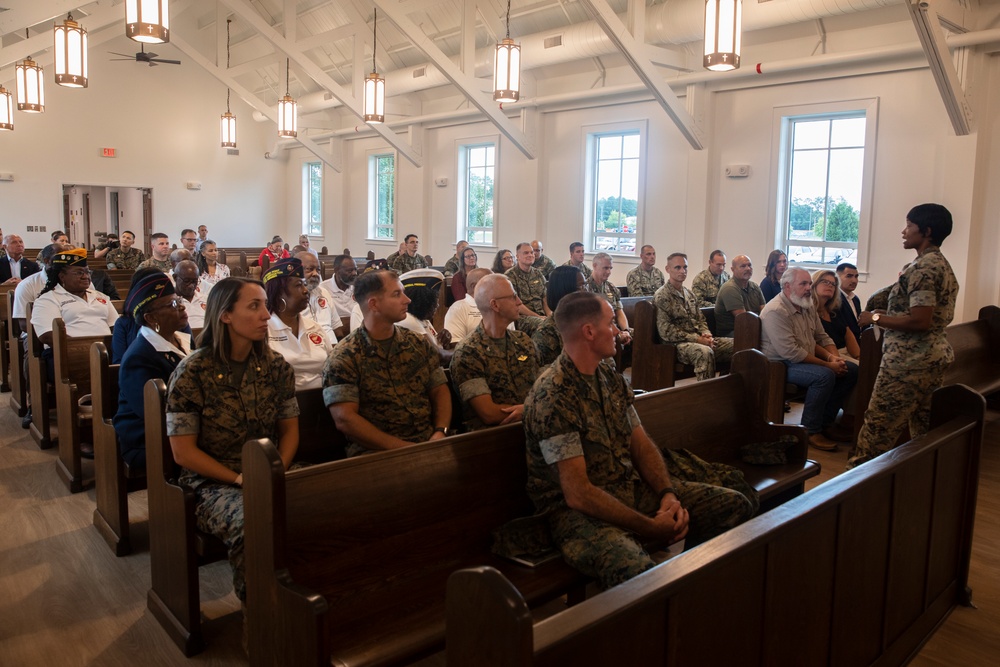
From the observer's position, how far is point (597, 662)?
1.31 m

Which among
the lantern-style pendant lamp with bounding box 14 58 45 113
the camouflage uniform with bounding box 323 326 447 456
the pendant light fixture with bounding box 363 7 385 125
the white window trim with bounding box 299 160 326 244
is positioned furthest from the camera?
the white window trim with bounding box 299 160 326 244

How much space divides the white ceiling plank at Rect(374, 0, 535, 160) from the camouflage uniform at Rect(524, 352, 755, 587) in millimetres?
7675

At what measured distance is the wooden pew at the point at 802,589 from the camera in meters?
1.25

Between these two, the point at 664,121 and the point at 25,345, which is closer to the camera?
the point at 25,345

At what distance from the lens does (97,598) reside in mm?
2809

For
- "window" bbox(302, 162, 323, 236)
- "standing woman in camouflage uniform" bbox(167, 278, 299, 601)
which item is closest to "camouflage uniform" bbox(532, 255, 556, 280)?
"standing woman in camouflage uniform" bbox(167, 278, 299, 601)

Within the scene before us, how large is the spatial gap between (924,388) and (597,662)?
3081 millimetres

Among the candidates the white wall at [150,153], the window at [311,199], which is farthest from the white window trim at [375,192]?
the white wall at [150,153]

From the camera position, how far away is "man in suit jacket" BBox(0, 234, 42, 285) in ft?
26.1

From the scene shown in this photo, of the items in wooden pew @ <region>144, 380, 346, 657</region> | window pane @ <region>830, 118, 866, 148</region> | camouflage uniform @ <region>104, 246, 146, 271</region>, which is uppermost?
window pane @ <region>830, 118, 866, 148</region>

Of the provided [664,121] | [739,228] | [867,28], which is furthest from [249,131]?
[867,28]

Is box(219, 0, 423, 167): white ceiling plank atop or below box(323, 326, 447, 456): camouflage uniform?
atop

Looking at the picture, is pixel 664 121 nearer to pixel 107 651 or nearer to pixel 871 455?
pixel 871 455

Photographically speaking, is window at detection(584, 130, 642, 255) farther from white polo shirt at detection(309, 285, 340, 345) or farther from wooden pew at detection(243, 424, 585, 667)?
wooden pew at detection(243, 424, 585, 667)
